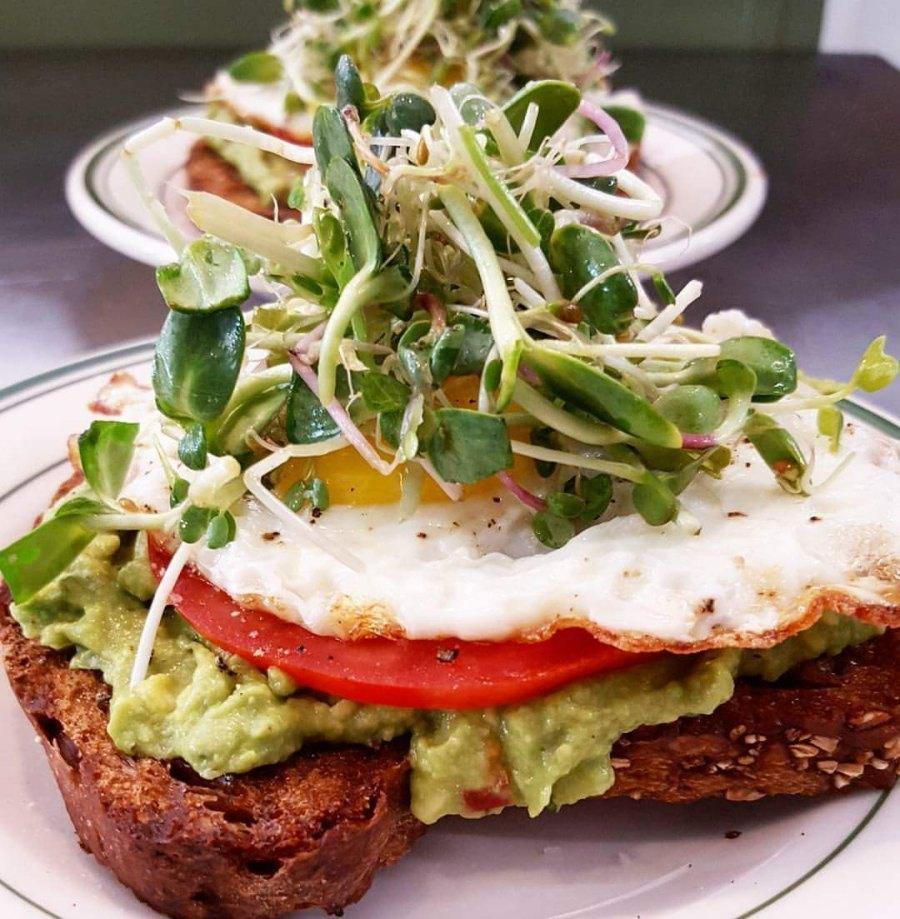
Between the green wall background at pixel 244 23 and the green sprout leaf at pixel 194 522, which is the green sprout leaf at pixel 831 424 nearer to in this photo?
the green sprout leaf at pixel 194 522

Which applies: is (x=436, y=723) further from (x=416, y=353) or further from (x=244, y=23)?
(x=244, y=23)

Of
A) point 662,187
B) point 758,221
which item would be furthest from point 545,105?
point 758,221

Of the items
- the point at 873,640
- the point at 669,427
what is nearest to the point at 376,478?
the point at 669,427

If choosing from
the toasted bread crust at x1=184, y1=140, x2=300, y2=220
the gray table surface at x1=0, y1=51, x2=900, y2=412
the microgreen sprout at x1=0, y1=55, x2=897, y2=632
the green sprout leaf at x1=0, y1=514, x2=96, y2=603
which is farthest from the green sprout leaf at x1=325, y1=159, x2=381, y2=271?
the toasted bread crust at x1=184, y1=140, x2=300, y2=220

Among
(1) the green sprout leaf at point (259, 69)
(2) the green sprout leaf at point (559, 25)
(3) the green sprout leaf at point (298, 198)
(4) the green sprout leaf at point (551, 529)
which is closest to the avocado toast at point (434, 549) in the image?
(4) the green sprout leaf at point (551, 529)

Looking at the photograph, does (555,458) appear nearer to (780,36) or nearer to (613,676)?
(613,676)

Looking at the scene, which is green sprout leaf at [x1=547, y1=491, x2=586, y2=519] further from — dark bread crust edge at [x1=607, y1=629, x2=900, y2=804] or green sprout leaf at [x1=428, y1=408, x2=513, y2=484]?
dark bread crust edge at [x1=607, y1=629, x2=900, y2=804]

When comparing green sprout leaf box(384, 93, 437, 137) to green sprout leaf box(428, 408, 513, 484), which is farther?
green sprout leaf box(384, 93, 437, 137)
